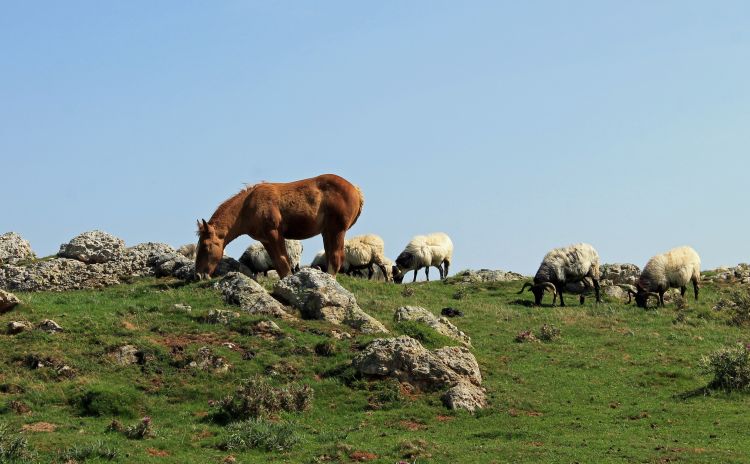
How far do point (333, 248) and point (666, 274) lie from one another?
15.2 metres

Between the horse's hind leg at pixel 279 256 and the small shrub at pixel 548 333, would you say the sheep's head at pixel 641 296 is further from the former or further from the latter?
the horse's hind leg at pixel 279 256

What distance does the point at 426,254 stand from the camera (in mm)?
53781

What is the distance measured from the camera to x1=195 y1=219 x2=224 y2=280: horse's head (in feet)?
111

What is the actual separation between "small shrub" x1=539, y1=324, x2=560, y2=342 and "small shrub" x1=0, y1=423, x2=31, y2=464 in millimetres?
18214

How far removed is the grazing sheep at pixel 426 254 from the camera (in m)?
53.5

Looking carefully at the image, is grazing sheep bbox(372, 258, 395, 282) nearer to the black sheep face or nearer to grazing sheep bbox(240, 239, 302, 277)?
grazing sheep bbox(240, 239, 302, 277)

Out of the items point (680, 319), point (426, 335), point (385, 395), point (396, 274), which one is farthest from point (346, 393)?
point (396, 274)

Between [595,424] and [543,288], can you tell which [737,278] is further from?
[595,424]

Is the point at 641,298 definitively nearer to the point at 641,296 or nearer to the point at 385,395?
the point at 641,296

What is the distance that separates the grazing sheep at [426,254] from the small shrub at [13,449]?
3380 centimetres

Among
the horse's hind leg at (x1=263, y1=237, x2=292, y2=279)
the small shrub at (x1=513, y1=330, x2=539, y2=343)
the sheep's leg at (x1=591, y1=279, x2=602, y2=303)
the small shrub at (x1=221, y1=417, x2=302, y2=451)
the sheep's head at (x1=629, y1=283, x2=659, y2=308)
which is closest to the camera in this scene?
the small shrub at (x1=221, y1=417, x2=302, y2=451)

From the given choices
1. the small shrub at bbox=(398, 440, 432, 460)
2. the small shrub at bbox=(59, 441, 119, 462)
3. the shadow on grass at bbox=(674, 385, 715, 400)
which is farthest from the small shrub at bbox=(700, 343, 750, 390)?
the small shrub at bbox=(59, 441, 119, 462)

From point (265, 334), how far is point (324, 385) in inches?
143

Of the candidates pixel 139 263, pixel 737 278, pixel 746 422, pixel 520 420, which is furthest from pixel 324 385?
pixel 737 278
